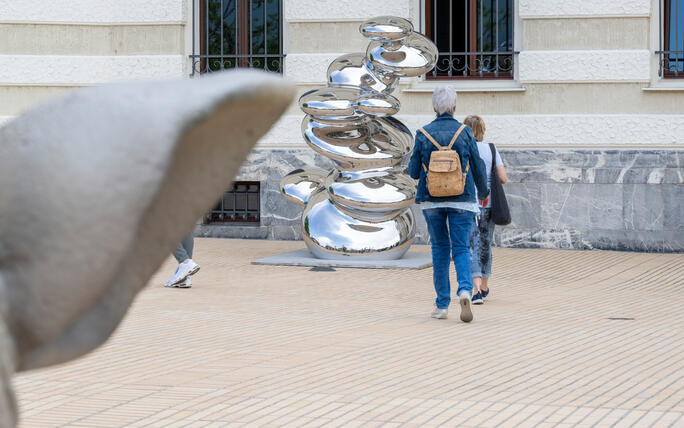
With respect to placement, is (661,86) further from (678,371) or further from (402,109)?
(678,371)

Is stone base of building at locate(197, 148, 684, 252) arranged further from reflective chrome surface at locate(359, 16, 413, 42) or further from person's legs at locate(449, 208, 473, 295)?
person's legs at locate(449, 208, 473, 295)

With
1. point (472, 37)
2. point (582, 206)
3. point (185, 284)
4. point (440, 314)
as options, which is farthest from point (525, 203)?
point (440, 314)

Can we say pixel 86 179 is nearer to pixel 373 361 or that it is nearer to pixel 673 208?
pixel 373 361

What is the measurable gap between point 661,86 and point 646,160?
→ 3.45 ft

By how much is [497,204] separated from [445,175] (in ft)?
4.52

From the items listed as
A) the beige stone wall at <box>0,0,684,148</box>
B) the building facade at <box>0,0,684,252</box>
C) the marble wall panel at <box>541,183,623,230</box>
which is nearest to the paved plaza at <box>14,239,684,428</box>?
the marble wall panel at <box>541,183,623,230</box>

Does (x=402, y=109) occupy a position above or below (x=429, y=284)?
above

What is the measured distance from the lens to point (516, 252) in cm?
1360

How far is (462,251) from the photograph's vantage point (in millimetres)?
7734

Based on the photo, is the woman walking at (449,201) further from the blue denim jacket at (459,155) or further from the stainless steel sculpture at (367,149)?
the stainless steel sculpture at (367,149)

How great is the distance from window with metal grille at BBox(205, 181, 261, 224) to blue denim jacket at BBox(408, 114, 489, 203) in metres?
7.82

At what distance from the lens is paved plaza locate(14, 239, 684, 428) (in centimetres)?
475

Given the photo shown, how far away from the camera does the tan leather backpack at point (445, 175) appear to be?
7.55 metres

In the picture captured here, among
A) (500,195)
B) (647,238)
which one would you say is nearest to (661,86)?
(647,238)
